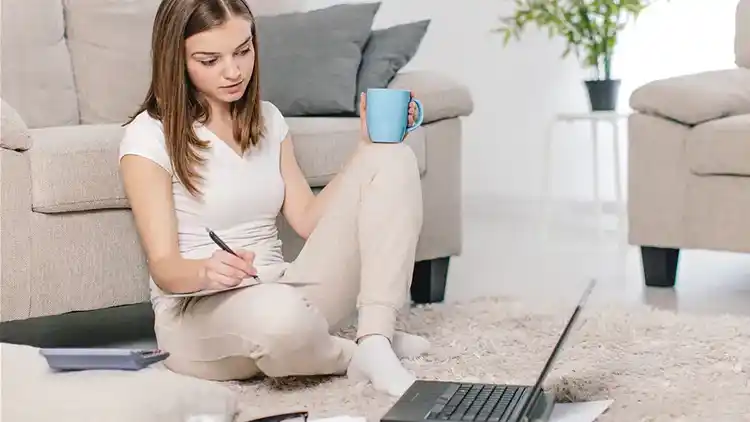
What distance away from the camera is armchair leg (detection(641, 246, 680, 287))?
2818 mm

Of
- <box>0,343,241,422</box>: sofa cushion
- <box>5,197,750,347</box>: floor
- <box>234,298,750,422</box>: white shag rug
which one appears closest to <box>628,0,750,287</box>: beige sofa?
<box>5,197,750,347</box>: floor

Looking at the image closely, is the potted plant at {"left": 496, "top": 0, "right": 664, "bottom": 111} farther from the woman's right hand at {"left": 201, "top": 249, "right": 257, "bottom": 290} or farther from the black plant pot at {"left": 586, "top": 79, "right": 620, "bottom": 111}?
the woman's right hand at {"left": 201, "top": 249, "right": 257, "bottom": 290}

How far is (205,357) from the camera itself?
5.85ft

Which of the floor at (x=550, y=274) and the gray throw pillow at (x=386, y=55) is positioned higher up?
the gray throw pillow at (x=386, y=55)

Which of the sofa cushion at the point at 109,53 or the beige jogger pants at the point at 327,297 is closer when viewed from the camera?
the beige jogger pants at the point at 327,297

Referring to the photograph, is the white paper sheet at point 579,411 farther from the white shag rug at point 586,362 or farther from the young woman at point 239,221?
the young woman at point 239,221

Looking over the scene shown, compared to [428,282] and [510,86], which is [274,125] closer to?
[428,282]

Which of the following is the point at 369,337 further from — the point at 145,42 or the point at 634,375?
the point at 145,42

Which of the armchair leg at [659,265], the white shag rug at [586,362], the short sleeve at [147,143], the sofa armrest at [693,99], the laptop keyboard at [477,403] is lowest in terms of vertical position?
the armchair leg at [659,265]

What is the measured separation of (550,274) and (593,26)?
1126 mm

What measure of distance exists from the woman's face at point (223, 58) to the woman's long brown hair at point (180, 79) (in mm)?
13

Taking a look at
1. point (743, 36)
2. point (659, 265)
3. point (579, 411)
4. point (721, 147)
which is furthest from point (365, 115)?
point (743, 36)

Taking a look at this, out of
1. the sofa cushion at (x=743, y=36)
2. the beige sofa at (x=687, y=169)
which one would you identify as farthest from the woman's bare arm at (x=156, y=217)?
the sofa cushion at (x=743, y=36)

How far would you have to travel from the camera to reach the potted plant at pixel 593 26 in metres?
3.77
